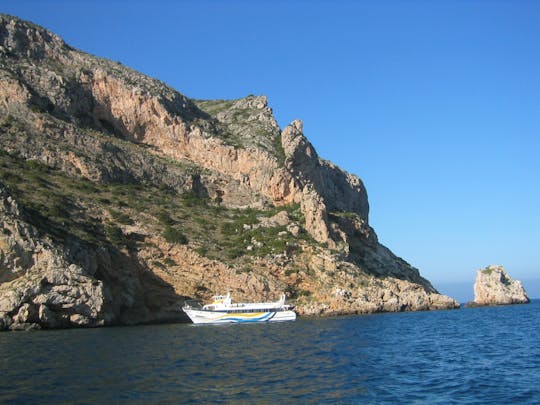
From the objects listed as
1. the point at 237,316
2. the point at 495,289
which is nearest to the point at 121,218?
the point at 237,316

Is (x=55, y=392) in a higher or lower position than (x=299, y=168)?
lower

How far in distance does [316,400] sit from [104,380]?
9.88 meters

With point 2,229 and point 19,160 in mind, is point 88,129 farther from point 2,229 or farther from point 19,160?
point 2,229

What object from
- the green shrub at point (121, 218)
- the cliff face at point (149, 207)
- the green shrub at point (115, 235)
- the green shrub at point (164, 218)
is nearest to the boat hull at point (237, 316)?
the cliff face at point (149, 207)

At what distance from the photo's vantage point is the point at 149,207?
265 feet

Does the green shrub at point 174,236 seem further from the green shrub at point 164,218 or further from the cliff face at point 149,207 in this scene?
the green shrub at point 164,218

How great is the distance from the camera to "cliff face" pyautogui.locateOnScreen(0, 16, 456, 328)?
185ft

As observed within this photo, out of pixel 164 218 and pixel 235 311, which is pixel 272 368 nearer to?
pixel 235 311

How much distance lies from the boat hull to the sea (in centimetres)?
1923

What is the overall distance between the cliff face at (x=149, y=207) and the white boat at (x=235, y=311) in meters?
3.16

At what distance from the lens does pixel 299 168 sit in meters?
102

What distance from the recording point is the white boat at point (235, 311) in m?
66.1

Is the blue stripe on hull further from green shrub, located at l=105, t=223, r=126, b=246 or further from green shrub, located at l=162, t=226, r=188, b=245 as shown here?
green shrub, located at l=105, t=223, r=126, b=246

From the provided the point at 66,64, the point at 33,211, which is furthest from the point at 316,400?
the point at 66,64
